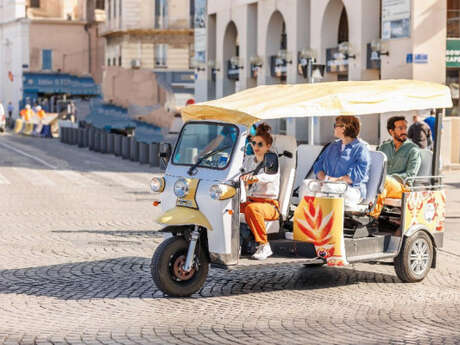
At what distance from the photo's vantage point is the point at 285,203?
1081cm

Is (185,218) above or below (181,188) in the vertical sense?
below

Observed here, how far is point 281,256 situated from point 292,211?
0.92 metres

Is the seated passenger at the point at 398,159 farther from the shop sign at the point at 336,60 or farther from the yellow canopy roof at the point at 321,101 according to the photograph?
the shop sign at the point at 336,60

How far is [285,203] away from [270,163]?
2.45ft

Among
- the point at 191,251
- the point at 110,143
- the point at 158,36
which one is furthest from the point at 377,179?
the point at 158,36

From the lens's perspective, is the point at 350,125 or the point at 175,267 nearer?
the point at 175,267

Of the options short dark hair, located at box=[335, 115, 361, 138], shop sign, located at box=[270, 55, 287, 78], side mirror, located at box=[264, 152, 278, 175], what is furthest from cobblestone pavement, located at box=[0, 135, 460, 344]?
shop sign, located at box=[270, 55, 287, 78]

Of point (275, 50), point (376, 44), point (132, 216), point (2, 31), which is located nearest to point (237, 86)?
point (275, 50)

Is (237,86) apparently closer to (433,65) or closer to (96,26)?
(433,65)

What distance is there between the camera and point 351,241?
34.9ft

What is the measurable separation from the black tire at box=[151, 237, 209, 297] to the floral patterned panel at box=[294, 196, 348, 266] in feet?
3.48

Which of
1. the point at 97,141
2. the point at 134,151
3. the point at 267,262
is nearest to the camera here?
the point at 267,262

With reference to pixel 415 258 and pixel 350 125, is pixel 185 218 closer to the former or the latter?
pixel 350 125

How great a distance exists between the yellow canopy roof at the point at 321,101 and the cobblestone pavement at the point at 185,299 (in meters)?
1.72
